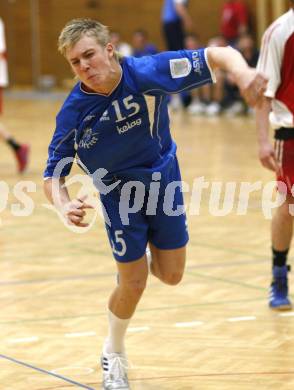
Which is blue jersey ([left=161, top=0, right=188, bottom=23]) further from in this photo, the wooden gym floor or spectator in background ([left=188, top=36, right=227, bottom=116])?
the wooden gym floor

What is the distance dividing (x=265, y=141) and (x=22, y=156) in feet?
24.5

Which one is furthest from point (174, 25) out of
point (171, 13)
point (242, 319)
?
point (242, 319)

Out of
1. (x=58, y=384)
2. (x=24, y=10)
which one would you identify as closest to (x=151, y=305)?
(x=58, y=384)

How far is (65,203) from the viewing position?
4547 mm

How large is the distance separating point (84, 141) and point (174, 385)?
1.28 meters

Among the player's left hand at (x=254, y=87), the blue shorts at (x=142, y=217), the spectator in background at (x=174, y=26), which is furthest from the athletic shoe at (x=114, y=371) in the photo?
the spectator in background at (x=174, y=26)

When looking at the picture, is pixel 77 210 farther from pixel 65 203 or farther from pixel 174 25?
pixel 174 25

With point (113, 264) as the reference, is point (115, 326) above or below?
above

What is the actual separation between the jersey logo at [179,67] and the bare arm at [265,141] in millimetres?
398

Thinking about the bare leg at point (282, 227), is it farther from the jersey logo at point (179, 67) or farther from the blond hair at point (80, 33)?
the blond hair at point (80, 33)

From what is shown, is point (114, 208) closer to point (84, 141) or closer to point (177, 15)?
point (84, 141)

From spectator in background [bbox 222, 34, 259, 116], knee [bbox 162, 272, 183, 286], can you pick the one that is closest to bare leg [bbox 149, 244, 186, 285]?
knee [bbox 162, 272, 183, 286]

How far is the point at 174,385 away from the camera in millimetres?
4789

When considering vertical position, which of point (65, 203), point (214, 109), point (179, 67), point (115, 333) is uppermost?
point (179, 67)
